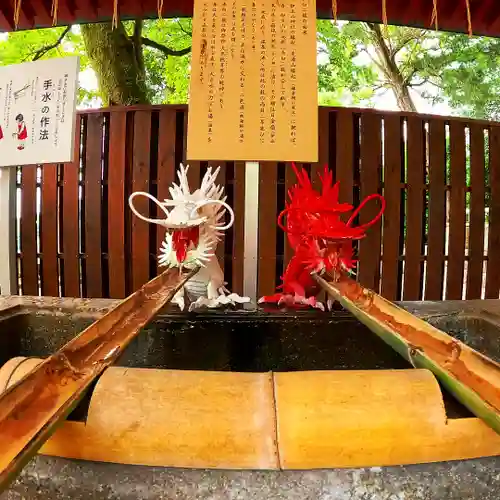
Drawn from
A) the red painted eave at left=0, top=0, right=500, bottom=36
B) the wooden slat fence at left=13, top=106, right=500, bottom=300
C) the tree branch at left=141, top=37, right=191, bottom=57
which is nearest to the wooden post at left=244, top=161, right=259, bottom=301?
the red painted eave at left=0, top=0, right=500, bottom=36

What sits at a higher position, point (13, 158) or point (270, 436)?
point (13, 158)

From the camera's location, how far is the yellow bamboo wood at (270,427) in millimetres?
741

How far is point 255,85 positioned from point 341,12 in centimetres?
130

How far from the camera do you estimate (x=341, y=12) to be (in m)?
2.86

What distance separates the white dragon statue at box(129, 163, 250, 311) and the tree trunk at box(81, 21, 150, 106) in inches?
140

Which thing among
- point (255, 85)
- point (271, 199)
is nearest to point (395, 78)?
point (271, 199)

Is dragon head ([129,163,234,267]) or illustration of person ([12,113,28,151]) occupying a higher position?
illustration of person ([12,113,28,151])

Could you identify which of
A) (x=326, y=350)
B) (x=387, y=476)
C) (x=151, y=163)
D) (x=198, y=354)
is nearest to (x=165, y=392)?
(x=387, y=476)

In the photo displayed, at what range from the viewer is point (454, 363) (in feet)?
2.89

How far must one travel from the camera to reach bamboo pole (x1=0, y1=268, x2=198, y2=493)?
0.57 metres

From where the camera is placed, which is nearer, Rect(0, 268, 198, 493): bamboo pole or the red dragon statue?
Rect(0, 268, 198, 493): bamboo pole

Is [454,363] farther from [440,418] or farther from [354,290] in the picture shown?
[354,290]

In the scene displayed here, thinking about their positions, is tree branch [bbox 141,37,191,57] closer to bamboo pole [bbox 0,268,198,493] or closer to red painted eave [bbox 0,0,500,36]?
red painted eave [bbox 0,0,500,36]

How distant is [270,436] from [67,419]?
360mm
